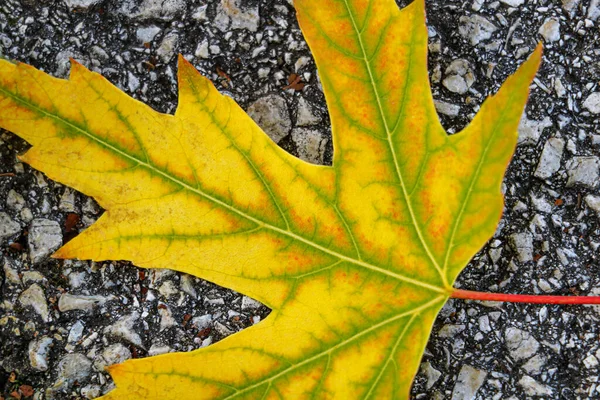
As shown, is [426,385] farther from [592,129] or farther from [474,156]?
[592,129]

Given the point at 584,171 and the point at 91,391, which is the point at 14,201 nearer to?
the point at 91,391

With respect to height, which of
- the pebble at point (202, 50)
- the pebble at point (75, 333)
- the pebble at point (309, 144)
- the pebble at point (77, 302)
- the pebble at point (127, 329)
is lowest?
the pebble at point (75, 333)

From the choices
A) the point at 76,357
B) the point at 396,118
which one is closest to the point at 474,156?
the point at 396,118

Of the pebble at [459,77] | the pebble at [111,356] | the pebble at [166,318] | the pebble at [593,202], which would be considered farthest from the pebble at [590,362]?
the pebble at [111,356]

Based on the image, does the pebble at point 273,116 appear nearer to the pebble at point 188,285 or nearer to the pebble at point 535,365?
the pebble at point 188,285

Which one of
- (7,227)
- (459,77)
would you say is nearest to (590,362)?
(459,77)
